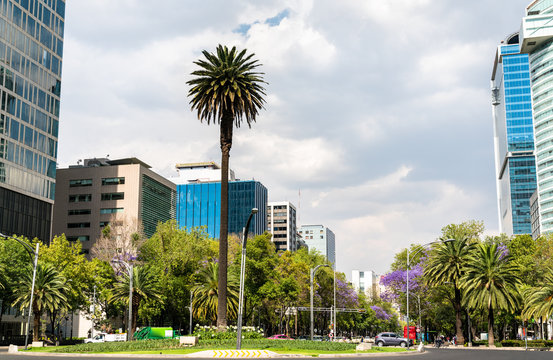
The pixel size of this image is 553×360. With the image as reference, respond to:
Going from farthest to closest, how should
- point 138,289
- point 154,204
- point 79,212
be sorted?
point 154,204 < point 79,212 < point 138,289

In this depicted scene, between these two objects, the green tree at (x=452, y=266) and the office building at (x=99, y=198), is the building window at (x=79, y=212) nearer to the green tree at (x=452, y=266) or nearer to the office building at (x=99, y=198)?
the office building at (x=99, y=198)

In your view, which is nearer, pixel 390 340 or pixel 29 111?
pixel 390 340

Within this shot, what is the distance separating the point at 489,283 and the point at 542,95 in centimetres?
12077

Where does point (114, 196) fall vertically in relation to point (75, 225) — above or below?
above

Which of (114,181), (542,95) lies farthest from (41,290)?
(542,95)

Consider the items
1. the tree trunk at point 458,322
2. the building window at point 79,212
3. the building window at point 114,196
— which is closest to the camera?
the tree trunk at point 458,322

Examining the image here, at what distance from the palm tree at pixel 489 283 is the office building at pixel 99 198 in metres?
72.8

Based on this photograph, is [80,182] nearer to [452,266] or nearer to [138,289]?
[138,289]

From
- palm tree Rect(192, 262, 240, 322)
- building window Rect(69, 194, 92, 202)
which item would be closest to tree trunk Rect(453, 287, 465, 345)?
palm tree Rect(192, 262, 240, 322)

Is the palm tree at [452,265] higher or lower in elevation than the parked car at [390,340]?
higher

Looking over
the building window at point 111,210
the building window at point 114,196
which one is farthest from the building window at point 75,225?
the building window at point 114,196

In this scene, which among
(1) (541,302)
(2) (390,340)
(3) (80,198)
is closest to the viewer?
(1) (541,302)

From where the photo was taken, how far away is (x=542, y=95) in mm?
166000

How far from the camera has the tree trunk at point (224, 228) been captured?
153ft
